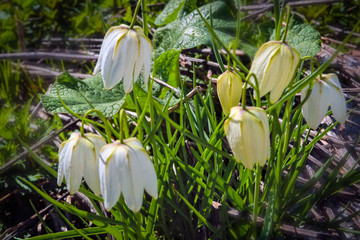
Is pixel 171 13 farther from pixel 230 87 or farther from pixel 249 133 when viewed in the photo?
pixel 249 133

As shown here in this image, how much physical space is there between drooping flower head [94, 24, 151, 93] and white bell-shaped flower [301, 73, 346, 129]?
1.00 feet

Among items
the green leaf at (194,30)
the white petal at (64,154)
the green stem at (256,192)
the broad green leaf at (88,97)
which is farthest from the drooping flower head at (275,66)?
the green leaf at (194,30)

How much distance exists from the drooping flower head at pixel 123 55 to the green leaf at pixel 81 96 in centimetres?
40

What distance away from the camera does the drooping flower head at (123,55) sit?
687 millimetres

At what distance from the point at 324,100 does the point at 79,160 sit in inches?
17.3

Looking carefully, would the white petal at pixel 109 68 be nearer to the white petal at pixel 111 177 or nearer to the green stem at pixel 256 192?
the white petal at pixel 111 177

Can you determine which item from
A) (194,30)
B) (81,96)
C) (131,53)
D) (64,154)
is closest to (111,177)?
(64,154)

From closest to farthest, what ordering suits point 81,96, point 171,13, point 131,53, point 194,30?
1. point 131,53
2. point 81,96
3. point 194,30
4. point 171,13

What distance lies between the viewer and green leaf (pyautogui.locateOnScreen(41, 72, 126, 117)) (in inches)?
43.9

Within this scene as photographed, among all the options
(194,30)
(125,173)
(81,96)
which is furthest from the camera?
(194,30)

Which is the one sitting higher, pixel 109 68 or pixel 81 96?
pixel 109 68

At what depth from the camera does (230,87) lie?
2.37ft

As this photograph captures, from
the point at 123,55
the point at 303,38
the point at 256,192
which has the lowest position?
the point at 256,192

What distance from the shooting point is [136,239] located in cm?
79
